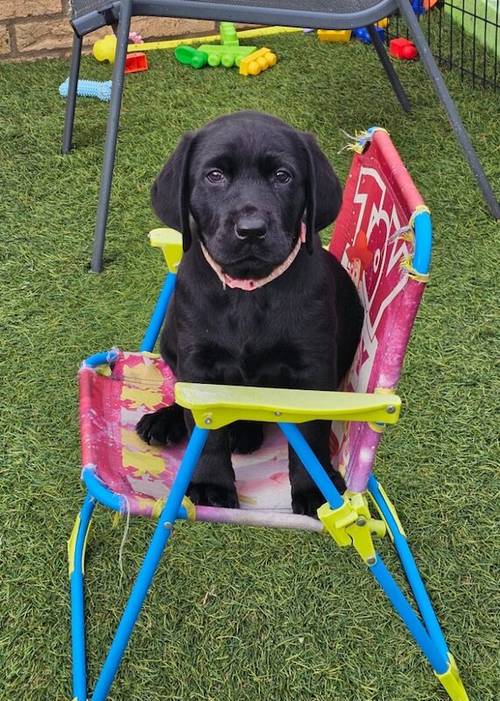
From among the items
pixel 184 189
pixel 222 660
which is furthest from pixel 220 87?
pixel 222 660

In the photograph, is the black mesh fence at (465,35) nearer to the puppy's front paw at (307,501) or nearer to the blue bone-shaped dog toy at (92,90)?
the blue bone-shaped dog toy at (92,90)

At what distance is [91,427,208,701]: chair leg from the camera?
1499 millimetres

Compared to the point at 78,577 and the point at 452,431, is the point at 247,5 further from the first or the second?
the point at 78,577

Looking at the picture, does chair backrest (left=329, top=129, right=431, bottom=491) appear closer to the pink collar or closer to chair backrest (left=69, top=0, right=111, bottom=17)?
the pink collar

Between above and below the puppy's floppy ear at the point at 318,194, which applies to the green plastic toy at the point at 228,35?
below

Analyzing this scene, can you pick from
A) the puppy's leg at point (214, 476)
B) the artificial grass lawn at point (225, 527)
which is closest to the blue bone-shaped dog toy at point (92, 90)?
the artificial grass lawn at point (225, 527)

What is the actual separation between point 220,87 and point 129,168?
1.00 meters

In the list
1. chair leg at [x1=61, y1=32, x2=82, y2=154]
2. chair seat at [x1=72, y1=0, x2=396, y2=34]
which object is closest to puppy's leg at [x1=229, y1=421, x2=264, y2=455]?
chair seat at [x1=72, y1=0, x2=396, y2=34]

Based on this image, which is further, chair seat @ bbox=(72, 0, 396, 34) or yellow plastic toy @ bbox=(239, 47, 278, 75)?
yellow plastic toy @ bbox=(239, 47, 278, 75)

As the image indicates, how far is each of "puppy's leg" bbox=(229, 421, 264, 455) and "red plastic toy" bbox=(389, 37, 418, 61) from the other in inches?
138

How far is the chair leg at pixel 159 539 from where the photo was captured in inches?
59.0

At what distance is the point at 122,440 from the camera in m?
1.88

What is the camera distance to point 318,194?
1752mm

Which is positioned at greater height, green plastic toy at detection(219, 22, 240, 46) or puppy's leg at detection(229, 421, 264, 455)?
puppy's leg at detection(229, 421, 264, 455)
